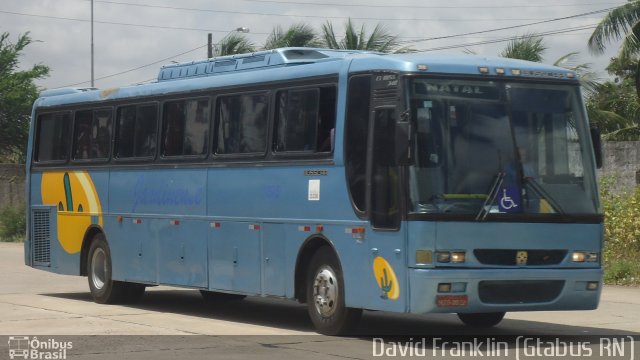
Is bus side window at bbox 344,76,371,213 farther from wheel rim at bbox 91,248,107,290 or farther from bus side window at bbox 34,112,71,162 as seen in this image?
bus side window at bbox 34,112,71,162

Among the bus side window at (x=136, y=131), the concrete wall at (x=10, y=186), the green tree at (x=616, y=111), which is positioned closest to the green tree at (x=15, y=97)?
the concrete wall at (x=10, y=186)

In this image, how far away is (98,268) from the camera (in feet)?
62.4

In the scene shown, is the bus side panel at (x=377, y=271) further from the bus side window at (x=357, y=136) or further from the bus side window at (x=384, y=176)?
the bus side window at (x=357, y=136)

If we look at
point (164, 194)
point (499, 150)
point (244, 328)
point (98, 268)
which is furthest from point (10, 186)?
point (499, 150)

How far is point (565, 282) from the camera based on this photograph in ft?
43.7

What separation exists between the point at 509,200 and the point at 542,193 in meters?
0.45

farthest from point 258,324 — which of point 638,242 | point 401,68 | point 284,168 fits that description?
point 638,242

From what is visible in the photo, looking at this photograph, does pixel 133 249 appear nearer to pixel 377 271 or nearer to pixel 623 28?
pixel 377 271

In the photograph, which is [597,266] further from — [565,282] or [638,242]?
[638,242]

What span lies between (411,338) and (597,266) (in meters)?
2.18

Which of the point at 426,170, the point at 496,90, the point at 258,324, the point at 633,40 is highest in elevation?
the point at 633,40

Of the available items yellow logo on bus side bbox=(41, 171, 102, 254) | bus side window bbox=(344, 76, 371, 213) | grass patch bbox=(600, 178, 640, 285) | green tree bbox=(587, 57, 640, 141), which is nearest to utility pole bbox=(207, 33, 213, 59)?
green tree bbox=(587, 57, 640, 141)

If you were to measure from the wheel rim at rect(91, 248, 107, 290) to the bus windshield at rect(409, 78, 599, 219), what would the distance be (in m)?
7.51

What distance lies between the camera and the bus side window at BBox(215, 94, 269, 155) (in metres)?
15.3
